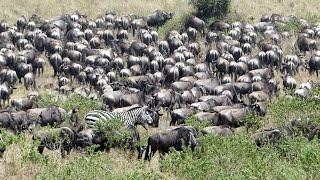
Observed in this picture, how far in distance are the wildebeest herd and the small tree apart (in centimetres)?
268

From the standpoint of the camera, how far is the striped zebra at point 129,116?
2538 centimetres

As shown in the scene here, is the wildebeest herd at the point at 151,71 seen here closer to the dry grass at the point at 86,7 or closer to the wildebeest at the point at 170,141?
the wildebeest at the point at 170,141

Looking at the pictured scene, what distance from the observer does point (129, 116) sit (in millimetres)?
26422

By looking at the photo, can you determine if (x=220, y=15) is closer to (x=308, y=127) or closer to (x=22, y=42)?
(x=22, y=42)

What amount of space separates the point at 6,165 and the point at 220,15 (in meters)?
37.7

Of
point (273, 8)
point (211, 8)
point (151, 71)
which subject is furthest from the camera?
point (273, 8)

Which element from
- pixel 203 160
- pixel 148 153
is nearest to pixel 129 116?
pixel 148 153

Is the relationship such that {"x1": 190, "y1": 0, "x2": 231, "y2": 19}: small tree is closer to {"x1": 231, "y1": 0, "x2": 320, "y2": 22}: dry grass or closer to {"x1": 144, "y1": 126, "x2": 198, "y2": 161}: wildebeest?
{"x1": 231, "y1": 0, "x2": 320, "y2": 22}: dry grass

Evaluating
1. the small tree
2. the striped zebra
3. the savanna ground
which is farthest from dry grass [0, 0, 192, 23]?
the striped zebra

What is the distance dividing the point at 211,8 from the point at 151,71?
55.2ft

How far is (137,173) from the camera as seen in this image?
15.4 metres

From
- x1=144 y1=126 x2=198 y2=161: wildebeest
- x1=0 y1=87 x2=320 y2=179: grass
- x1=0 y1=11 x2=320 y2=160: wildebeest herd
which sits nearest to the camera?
x1=0 y1=87 x2=320 y2=179: grass

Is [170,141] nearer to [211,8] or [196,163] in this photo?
[196,163]

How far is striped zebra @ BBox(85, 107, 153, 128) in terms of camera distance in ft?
83.3
